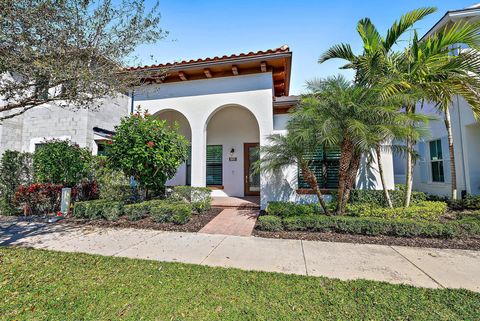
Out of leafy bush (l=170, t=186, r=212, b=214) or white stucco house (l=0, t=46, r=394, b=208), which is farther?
leafy bush (l=170, t=186, r=212, b=214)

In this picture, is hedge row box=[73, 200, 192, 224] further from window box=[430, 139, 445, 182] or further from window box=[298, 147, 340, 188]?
window box=[430, 139, 445, 182]

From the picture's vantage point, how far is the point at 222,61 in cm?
852

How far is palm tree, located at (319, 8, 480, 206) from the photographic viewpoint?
254 inches

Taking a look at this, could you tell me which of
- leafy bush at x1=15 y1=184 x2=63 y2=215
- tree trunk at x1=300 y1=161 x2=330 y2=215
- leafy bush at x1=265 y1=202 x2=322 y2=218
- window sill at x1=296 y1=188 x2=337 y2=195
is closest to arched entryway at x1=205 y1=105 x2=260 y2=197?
window sill at x1=296 y1=188 x2=337 y2=195

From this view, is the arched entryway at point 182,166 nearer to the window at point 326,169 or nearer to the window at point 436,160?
the window at point 326,169

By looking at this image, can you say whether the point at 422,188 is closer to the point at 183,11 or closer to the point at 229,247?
the point at 229,247

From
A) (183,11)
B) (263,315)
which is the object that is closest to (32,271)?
(263,315)

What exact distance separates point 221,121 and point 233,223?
653cm

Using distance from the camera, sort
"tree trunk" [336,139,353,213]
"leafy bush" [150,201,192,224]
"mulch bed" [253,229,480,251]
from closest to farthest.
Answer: "mulch bed" [253,229,480,251], "tree trunk" [336,139,353,213], "leafy bush" [150,201,192,224]

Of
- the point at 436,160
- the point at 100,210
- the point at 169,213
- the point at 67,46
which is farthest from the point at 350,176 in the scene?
the point at 100,210

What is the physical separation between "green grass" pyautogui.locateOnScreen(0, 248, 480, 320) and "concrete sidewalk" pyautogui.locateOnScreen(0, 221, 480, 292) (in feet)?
1.33

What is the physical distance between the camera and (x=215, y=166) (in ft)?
39.4

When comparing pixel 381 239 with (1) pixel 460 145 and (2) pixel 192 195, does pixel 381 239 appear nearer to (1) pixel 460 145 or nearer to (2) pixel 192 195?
(2) pixel 192 195

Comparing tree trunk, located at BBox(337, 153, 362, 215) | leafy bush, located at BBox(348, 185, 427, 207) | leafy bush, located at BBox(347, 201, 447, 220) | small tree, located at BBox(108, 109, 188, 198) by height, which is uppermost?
small tree, located at BBox(108, 109, 188, 198)
